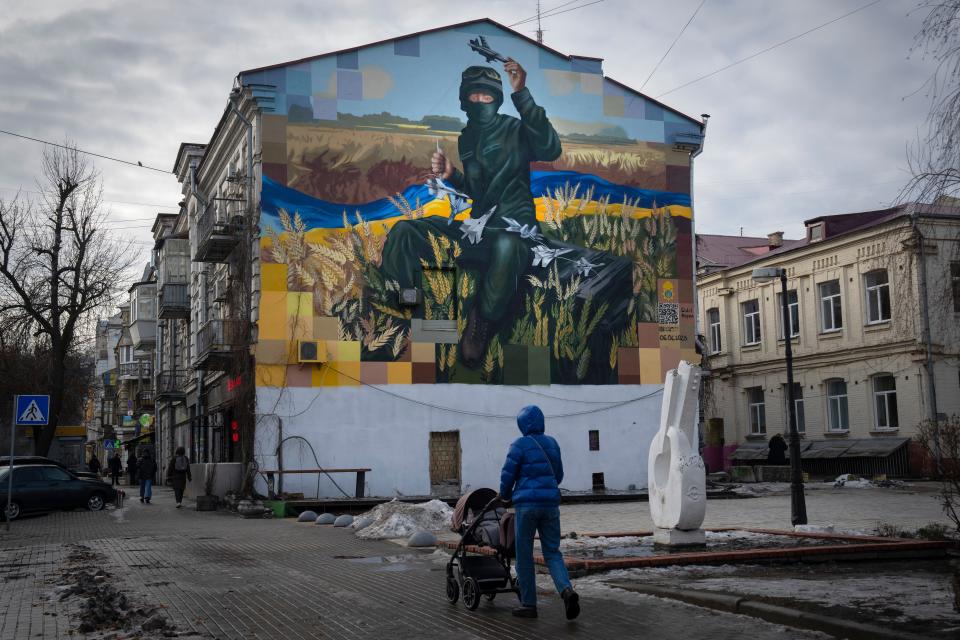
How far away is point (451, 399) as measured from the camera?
1190 inches

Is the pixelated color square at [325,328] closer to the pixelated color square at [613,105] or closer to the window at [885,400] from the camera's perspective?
the pixelated color square at [613,105]

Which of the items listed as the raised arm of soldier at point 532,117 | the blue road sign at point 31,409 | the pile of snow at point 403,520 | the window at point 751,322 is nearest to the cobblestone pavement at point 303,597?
the pile of snow at point 403,520

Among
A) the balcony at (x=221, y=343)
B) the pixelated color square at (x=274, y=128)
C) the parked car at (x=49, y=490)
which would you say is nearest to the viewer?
the parked car at (x=49, y=490)

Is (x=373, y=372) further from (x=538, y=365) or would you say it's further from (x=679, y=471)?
(x=679, y=471)

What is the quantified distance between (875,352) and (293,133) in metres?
23.2

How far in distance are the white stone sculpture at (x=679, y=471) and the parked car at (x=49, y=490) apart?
1790 centimetres

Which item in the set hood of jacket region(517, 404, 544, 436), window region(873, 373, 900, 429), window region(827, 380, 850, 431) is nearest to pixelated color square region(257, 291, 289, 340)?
hood of jacket region(517, 404, 544, 436)

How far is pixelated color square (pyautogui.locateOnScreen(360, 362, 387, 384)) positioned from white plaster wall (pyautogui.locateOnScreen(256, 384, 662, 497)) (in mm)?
232

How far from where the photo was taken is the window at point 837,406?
40625mm

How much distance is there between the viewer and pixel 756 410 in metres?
46.5

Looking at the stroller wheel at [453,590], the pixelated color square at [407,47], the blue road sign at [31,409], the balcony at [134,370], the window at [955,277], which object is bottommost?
the stroller wheel at [453,590]

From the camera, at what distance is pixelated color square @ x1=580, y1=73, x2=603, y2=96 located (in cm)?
3294

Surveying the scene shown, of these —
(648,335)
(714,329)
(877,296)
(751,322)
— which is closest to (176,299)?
(648,335)

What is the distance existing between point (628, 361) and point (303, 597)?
22.5m
